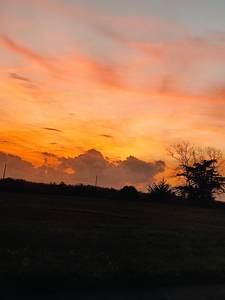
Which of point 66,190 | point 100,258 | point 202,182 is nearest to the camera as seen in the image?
point 100,258

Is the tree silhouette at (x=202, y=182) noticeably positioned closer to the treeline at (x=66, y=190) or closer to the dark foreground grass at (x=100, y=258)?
the treeline at (x=66, y=190)

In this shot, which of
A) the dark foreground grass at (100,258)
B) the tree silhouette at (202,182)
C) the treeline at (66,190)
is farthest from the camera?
the tree silhouette at (202,182)

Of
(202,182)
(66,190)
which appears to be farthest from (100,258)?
(202,182)

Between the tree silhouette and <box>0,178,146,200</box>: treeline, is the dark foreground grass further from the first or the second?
the tree silhouette

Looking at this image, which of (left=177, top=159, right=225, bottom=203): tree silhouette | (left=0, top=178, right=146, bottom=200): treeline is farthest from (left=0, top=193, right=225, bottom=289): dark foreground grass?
(left=177, top=159, right=225, bottom=203): tree silhouette

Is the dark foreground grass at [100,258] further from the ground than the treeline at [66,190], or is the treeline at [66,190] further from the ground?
the treeline at [66,190]

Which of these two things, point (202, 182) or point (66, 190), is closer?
point (66, 190)

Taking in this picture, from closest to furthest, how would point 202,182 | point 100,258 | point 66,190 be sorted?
point 100,258, point 66,190, point 202,182

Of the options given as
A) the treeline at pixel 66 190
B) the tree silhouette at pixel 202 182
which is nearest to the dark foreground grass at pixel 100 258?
the treeline at pixel 66 190

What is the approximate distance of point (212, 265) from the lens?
1533cm

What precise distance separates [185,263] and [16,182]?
39.4 meters

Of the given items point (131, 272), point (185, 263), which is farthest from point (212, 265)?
point (131, 272)

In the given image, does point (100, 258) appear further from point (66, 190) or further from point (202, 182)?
point (202, 182)

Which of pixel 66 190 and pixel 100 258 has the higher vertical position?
pixel 66 190
